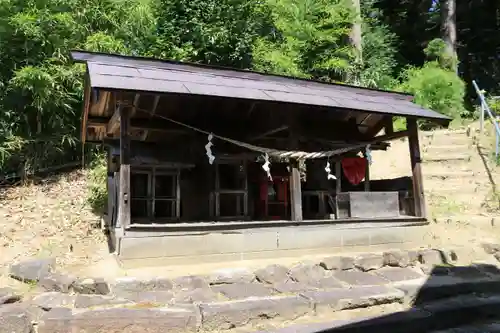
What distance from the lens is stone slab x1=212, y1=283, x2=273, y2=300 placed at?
576 cm

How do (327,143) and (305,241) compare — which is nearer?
(305,241)

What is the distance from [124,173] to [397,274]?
4896 mm

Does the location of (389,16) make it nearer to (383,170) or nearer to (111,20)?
(383,170)

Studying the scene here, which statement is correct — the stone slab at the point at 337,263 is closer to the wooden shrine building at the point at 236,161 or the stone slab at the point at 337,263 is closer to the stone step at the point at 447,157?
the wooden shrine building at the point at 236,161

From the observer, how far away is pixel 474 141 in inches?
578

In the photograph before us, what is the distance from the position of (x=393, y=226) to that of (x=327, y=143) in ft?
8.30

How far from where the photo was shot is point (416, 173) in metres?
9.26

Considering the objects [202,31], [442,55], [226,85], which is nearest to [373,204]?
[226,85]

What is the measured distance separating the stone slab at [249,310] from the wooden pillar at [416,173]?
4791 millimetres

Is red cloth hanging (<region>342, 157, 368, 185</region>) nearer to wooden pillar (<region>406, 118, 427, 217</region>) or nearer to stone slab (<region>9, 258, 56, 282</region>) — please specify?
wooden pillar (<region>406, 118, 427, 217</region>)

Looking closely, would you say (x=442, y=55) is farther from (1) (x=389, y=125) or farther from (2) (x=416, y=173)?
(2) (x=416, y=173)

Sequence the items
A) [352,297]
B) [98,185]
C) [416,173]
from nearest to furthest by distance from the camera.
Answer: [352,297]
[416,173]
[98,185]

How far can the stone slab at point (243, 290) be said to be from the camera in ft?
18.9

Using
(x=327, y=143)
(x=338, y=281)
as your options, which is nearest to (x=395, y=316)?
(x=338, y=281)
